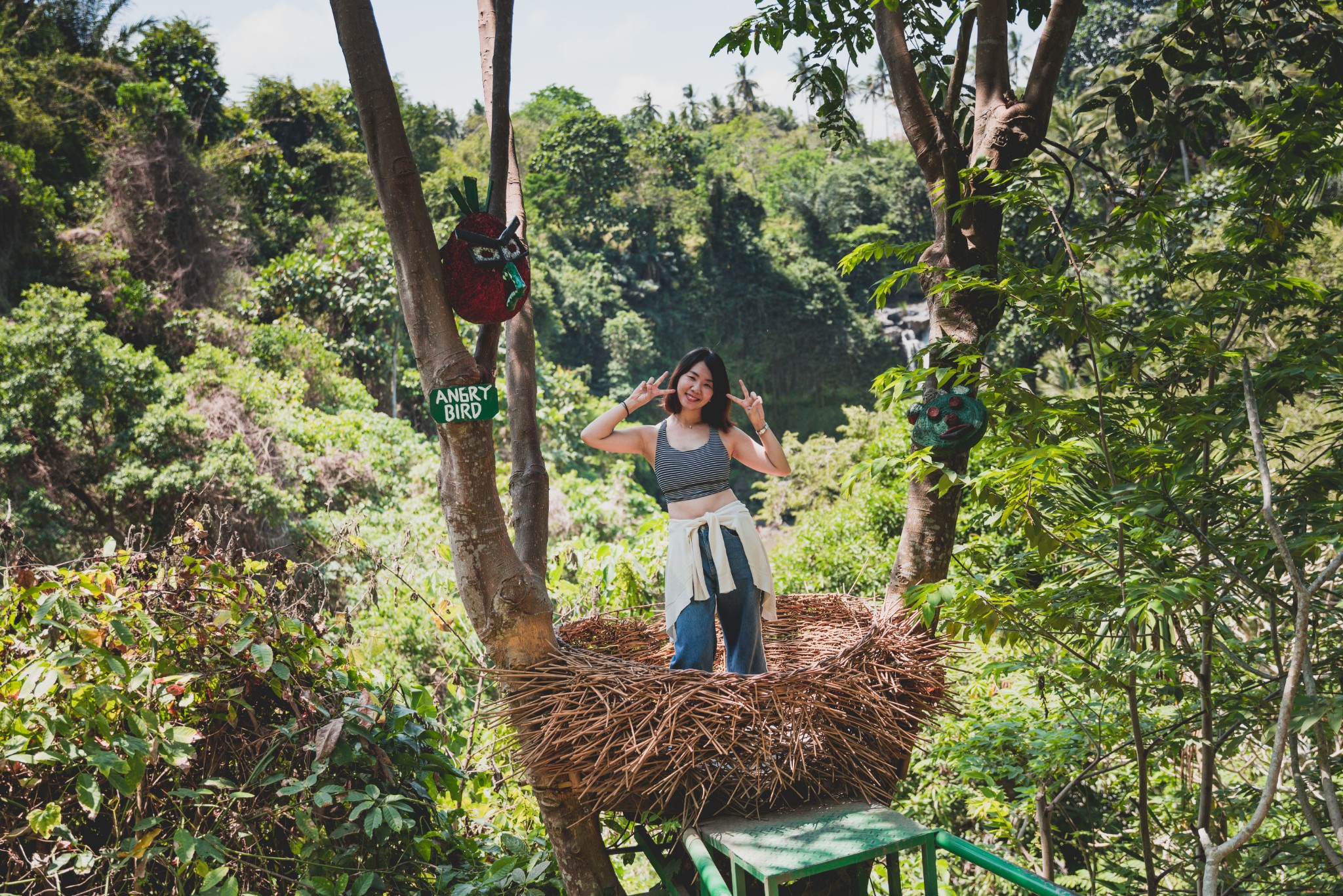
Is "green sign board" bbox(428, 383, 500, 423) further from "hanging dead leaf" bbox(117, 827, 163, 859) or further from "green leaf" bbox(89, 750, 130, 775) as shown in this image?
"hanging dead leaf" bbox(117, 827, 163, 859)

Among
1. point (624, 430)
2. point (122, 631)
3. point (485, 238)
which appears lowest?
point (122, 631)

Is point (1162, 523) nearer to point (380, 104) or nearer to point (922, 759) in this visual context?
point (380, 104)

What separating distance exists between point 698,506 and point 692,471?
109mm

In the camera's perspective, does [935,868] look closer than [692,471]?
Yes

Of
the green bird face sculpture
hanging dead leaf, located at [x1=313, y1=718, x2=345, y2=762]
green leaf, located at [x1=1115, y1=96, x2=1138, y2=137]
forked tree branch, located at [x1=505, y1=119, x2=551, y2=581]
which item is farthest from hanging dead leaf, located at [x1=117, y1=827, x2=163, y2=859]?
green leaf, located at [x1=1115, y1=96, x2=1138, y2=137]

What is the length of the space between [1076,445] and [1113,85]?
1.21 metres

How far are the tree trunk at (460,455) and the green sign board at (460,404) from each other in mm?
20

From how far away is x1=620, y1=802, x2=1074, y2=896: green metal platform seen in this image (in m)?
1.57

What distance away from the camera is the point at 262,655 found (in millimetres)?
1922

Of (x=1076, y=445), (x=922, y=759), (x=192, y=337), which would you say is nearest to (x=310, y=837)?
(x=1076, y=445)

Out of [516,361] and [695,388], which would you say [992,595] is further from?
[516,361]

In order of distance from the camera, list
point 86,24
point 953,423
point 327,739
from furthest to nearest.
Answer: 1. point 86,24
2. point 953,423
3. point 327,739

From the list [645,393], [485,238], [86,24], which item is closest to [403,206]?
[485,238]

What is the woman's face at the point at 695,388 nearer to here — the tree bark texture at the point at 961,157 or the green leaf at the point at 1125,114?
the tree bark texture at the point at 961,157
